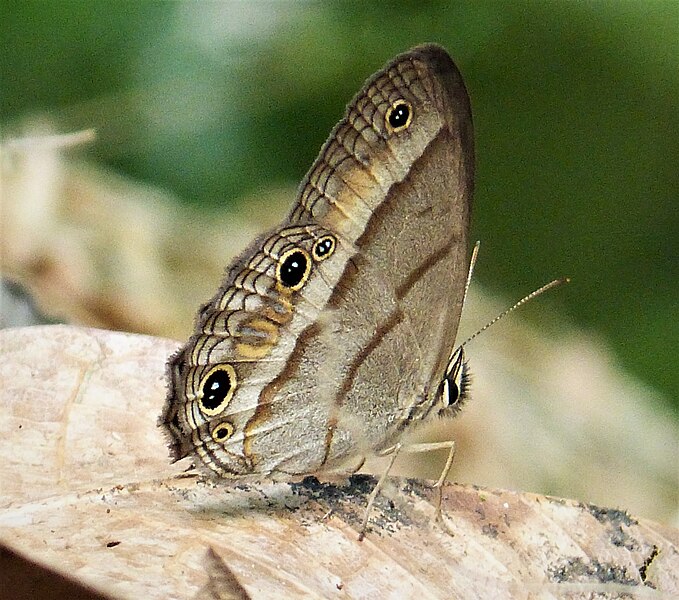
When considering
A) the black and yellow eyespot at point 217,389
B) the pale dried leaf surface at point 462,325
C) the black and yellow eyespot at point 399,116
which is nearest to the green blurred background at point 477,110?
the pale dried leaf surface at point 462,325

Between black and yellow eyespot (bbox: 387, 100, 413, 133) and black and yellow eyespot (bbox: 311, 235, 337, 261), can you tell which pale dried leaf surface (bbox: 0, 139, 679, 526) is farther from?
black and yellow eyespot (bbox: 387, 100, 413, 133)

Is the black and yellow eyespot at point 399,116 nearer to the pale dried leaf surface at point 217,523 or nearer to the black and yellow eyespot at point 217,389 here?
the black and yellow eyespot at point 217,389

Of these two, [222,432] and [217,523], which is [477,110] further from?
[217,523]

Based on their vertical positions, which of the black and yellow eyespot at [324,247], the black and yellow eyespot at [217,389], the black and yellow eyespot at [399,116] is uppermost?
the black and yellow eyespot at [399,116]

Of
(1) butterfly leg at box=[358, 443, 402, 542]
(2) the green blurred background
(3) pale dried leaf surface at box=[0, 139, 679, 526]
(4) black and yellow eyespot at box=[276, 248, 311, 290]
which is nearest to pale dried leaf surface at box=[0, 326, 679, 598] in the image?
(1) butterfly leg at box=[358, 443, 402, 542]

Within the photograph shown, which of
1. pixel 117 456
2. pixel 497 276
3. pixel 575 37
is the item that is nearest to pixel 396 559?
pixel 117 456

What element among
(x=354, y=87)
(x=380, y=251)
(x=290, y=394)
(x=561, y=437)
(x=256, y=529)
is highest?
(x=354, y=87)

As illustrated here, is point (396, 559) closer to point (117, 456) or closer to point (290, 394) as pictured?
point (290, 394)
